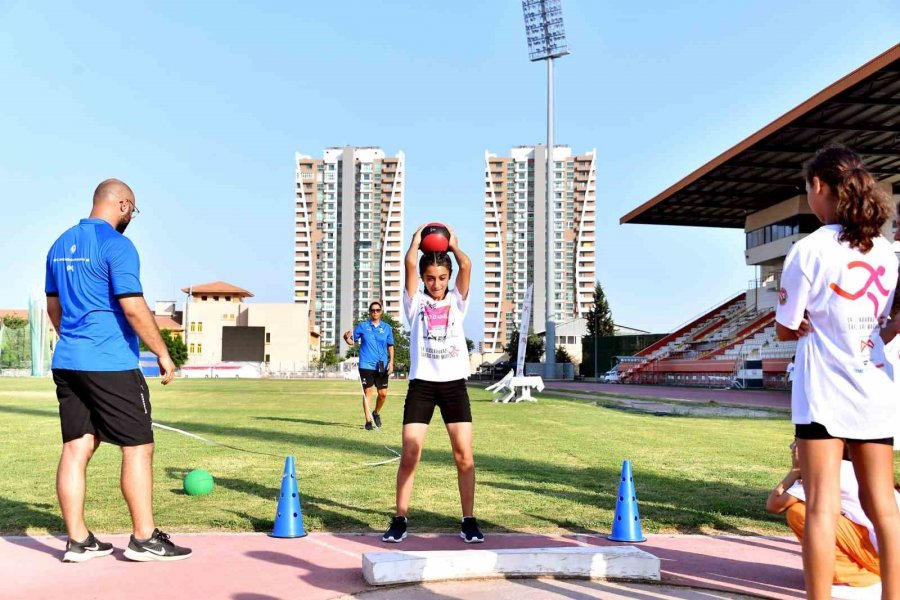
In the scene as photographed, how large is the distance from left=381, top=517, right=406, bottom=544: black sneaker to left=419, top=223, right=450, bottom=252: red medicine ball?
1.71m

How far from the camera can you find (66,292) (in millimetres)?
4613

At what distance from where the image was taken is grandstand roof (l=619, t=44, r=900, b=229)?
28.9m

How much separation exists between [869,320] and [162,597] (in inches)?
134

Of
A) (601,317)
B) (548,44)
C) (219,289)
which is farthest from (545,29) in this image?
(219,289)

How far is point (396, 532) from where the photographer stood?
5.05 m

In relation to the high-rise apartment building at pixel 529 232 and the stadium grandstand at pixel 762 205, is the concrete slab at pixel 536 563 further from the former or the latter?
the high-rise apartment building at pixel 529 232

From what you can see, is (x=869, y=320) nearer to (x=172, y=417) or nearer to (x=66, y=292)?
(x=66, y=292)

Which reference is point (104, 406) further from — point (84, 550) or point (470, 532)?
point (470, 532)

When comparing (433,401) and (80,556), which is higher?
(433,401)

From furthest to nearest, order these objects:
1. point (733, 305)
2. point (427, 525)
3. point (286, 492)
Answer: point (733, 305) < point (427, 525) < point (286, 492)

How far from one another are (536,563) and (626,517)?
1.12 metres

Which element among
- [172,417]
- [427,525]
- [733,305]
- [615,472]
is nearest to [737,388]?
[733,305]

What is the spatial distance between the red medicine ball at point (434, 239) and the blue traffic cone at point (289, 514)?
1672mm

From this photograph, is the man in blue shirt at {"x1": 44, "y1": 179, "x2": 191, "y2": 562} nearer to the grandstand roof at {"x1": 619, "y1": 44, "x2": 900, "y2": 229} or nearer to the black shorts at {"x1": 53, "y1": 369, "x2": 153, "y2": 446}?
the black shorts at {"x1": 53, "y1": 369, "x2": 153, "y2": 446}
